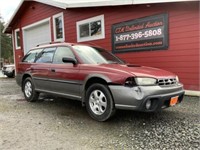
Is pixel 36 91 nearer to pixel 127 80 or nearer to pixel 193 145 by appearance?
pixel 127 80

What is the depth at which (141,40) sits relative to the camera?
26.8ft

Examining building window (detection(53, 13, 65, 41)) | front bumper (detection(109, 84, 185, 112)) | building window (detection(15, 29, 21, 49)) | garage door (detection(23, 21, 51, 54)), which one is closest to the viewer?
front bumper (detection(109, 84, 185, 112))

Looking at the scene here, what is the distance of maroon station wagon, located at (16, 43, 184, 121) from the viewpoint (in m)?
4.07

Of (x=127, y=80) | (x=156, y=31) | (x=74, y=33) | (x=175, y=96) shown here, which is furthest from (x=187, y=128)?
(x=74, y=33)

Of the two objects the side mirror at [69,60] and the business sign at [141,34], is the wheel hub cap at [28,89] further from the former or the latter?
the business sign at [141,34]

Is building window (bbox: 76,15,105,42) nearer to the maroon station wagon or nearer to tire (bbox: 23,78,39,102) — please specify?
the maroon station wagon

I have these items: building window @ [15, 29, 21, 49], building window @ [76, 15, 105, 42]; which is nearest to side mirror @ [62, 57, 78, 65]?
building window @ [76, 15, 105, 42]

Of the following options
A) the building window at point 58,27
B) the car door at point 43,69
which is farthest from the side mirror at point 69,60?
the building window at point 58,27

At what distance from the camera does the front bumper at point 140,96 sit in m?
3.96

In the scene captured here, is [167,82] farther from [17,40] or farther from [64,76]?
[17,40]

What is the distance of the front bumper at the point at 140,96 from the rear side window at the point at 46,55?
7.92ft

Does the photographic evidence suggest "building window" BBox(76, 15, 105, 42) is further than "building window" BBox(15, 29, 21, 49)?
No

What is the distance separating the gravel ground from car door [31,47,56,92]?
69 centimetres

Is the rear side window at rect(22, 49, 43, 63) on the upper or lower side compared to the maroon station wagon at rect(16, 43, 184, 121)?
upper
